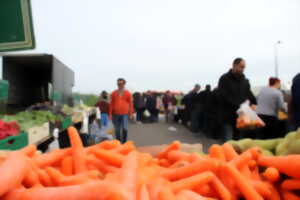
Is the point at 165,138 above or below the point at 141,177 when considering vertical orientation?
Result: below

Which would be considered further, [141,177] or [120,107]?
[120,107]

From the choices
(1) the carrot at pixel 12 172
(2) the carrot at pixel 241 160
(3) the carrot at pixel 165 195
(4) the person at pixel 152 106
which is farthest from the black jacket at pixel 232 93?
(4) the person at pixel 152 106

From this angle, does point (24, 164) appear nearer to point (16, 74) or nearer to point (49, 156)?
point (49, 156)

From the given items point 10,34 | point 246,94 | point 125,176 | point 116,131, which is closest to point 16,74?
point 116,131

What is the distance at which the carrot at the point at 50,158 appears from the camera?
960mm

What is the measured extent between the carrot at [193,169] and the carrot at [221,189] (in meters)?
0.04

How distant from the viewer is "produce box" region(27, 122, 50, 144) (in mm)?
2719

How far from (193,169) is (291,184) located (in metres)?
0.32

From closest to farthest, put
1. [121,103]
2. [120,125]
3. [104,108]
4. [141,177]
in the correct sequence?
[141,177]
[121,103]
[120,125]
[104,108]

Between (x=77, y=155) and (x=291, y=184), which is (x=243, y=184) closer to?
(x=291, y=184)

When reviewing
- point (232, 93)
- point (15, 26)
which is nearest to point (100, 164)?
point (15, 26)

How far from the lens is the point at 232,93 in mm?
3555

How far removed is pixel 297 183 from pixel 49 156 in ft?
2.93

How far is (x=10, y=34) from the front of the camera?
2836 millimetres
